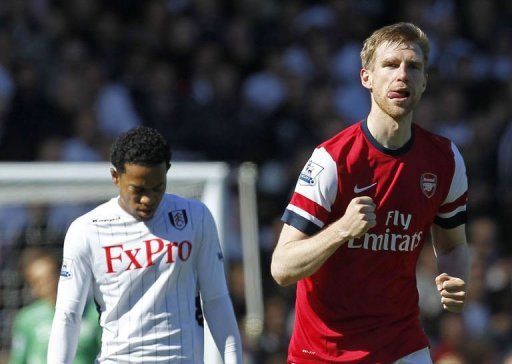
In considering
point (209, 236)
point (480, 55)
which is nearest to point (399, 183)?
point (209, 236)

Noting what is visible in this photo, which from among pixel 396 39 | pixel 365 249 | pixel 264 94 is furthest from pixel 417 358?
pixel 264 94

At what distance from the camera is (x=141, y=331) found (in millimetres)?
5375

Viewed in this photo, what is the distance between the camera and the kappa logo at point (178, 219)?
548 cm

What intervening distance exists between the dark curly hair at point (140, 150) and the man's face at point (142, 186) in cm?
3

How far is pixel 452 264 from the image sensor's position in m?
5.31

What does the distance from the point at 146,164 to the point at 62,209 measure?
392 centimetres

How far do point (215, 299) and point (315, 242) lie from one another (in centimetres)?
94

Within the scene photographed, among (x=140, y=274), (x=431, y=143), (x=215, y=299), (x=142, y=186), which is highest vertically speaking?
(x=431, y=143)

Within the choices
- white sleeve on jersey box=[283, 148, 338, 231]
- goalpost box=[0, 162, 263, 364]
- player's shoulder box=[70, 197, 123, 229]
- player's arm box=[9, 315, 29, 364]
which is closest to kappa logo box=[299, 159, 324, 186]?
white sleeve on jersey box=[283, 148, 338, 231]

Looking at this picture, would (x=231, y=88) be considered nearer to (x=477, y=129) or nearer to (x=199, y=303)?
(x=477, y=129)

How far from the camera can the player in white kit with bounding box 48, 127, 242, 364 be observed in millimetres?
5328

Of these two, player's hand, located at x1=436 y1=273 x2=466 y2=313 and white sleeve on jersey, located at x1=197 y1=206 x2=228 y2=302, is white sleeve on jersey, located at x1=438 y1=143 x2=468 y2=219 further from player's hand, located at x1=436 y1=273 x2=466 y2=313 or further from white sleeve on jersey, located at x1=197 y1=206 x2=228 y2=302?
white sleeve on jersey, located at x1=197 y1=206 x2=228 y2=302

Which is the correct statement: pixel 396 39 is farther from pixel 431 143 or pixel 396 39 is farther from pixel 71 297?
pixel 71 297

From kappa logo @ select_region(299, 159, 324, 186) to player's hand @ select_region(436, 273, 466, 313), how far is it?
0.66m
